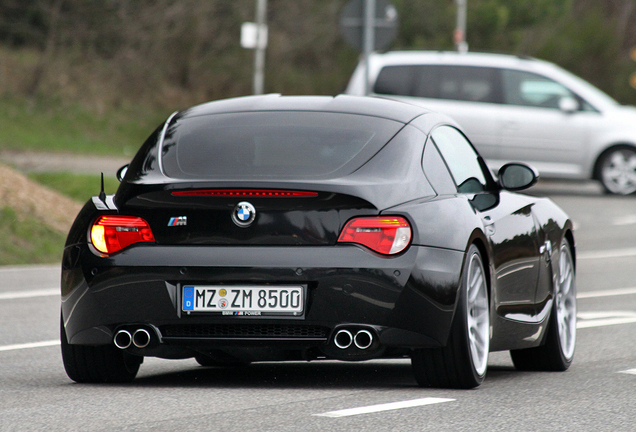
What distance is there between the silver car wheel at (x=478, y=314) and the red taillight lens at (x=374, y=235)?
0.50m

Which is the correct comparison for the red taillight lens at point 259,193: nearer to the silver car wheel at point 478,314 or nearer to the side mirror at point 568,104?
the silver car wheel at point 478,314

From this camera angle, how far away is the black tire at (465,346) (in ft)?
20.6

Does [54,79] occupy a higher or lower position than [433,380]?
lower

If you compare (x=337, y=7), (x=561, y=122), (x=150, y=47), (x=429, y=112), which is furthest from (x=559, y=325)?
(x=337, y=7)

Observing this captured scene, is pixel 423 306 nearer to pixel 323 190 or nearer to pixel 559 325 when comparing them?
pixel 323 190

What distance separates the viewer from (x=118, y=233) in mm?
6250

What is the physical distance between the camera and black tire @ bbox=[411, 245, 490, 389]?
627 centimetres

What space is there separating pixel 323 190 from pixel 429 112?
49.7 inches

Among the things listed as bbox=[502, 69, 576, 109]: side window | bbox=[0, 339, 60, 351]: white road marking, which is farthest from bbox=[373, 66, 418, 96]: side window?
bbox=[0, 339, 60, 351]: white road marking

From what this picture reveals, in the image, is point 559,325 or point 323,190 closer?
point 323,190

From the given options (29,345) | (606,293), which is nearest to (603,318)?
(606,293)

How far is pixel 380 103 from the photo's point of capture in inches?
281

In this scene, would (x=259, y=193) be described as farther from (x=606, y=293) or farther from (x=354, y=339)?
(x=606, y=293)

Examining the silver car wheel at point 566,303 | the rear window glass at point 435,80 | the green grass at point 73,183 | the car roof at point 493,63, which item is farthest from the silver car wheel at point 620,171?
the silver car wheel at point 566,303
